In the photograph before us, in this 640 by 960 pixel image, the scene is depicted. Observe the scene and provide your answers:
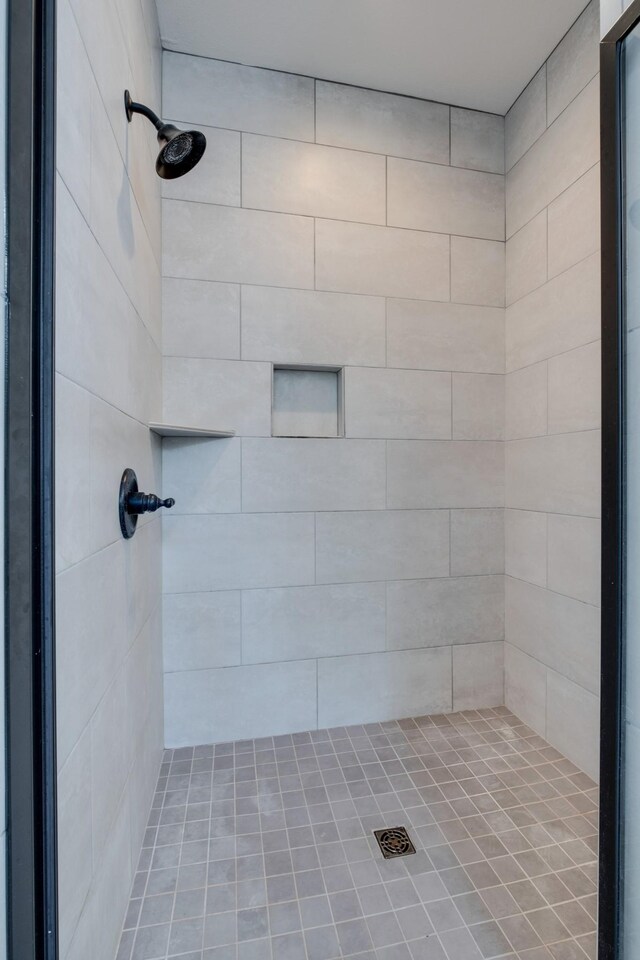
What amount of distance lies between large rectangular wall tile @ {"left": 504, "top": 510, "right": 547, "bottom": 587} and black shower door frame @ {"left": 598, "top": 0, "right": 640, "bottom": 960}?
1066 mm

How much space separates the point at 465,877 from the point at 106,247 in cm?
171

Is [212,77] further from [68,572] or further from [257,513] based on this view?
[68,572]

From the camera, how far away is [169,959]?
0.93m

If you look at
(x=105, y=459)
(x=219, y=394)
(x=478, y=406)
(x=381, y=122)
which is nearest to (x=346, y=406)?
(x=219, y=394)

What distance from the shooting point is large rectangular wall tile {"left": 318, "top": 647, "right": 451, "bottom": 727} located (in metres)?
1.79

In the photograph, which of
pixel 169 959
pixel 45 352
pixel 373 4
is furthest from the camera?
pixel 373 4

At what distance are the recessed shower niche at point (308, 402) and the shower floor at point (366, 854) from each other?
3.99 ft

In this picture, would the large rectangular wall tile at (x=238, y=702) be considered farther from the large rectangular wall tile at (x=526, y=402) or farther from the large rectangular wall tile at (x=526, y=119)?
the large rectangular wall tile at (x=526, y=119)

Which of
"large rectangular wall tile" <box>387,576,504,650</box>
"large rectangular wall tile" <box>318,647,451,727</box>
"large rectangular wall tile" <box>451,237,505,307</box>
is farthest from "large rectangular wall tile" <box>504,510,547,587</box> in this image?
"large rectangular wall tile" <box>451,237,505,307</box>

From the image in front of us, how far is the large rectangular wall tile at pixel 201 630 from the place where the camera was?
1.66 m

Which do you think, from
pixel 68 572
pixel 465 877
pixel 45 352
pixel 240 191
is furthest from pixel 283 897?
pixel 240 191

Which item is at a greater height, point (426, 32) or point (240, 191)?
point (426, 32)

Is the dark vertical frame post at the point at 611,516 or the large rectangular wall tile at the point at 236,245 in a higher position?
the large rectangular wall tile at the point at 236,245

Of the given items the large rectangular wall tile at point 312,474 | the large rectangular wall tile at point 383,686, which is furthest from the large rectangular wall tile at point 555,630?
the large rectangular wall tile at point 312,474
